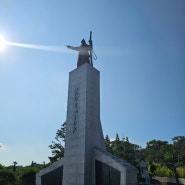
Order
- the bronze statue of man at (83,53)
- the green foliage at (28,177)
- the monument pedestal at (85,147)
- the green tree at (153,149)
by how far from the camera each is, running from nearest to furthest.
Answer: the monument pedestal at (85,147), the bronze statue of man at (83,53), the green foliage at (28,177), the green tree at (153,149)

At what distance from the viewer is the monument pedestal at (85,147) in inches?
621

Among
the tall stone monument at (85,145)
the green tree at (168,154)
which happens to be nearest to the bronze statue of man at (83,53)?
the tall stone monument at (85,145)

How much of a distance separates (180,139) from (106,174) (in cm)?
8561

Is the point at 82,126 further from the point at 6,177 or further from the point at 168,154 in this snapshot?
the point at 168,154

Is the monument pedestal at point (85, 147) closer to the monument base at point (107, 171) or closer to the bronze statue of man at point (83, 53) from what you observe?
the monument base at point (107, 171)

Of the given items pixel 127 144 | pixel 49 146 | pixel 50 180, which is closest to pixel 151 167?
pixel 127 144

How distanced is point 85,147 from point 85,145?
5.2 inches

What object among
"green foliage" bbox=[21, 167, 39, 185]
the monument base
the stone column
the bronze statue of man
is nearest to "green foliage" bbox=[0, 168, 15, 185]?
"green foliage" bbox=[21, 167, 39, 185]

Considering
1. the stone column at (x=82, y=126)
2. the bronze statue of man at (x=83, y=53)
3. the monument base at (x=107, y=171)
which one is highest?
the bronze statue of man at (x=83, y=53)

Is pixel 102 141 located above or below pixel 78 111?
below

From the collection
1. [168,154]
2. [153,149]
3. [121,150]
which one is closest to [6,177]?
[121,150]

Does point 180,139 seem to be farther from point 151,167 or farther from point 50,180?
point 50,180

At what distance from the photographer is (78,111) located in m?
18.5

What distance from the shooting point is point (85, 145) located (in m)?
17.0
